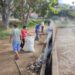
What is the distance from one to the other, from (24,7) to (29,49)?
22.8 m

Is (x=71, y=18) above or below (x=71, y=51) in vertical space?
below

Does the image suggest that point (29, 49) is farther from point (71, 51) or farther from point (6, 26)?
point (6, 26)

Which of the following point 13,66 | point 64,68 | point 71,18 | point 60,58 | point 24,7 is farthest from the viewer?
point 71,18

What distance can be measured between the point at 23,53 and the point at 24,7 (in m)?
23.3

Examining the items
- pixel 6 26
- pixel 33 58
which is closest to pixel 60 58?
pixel 33 58

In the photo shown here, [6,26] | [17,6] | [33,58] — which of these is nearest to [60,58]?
[33,58]

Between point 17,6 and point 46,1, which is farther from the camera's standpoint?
point 46,1

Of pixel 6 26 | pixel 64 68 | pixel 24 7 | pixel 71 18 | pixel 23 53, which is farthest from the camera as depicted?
pixel 71 18

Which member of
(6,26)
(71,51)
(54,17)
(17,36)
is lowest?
(54,17)

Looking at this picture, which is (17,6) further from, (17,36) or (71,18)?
(71,18)

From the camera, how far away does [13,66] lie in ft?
40.4

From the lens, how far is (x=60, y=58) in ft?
45.4

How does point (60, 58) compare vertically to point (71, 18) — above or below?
above

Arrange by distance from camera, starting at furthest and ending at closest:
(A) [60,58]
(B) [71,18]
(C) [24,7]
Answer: (B) [71,18] → (C) [24,7] → (A) [60,58]
